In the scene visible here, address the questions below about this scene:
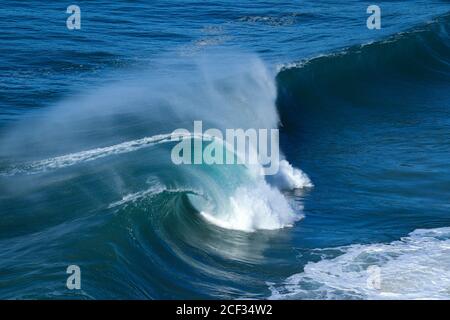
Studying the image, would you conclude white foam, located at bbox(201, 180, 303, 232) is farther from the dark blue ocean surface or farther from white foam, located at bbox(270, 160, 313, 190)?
white foam, located at bbox(270, 160, 313, 190)

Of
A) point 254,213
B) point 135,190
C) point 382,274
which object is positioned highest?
point 135,190

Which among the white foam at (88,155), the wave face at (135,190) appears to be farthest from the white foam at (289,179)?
the white foam at (88,155)

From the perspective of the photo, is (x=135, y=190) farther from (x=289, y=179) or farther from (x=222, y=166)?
(x=289, y=179)

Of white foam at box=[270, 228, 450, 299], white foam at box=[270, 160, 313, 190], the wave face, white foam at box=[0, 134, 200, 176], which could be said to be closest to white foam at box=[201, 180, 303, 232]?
the wave face

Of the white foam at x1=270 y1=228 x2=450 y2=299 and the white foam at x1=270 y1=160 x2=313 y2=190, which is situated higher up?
the white foam at x1=270 y1=160 x2=313 y2=190

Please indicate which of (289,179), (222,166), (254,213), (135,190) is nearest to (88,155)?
(135,190)
